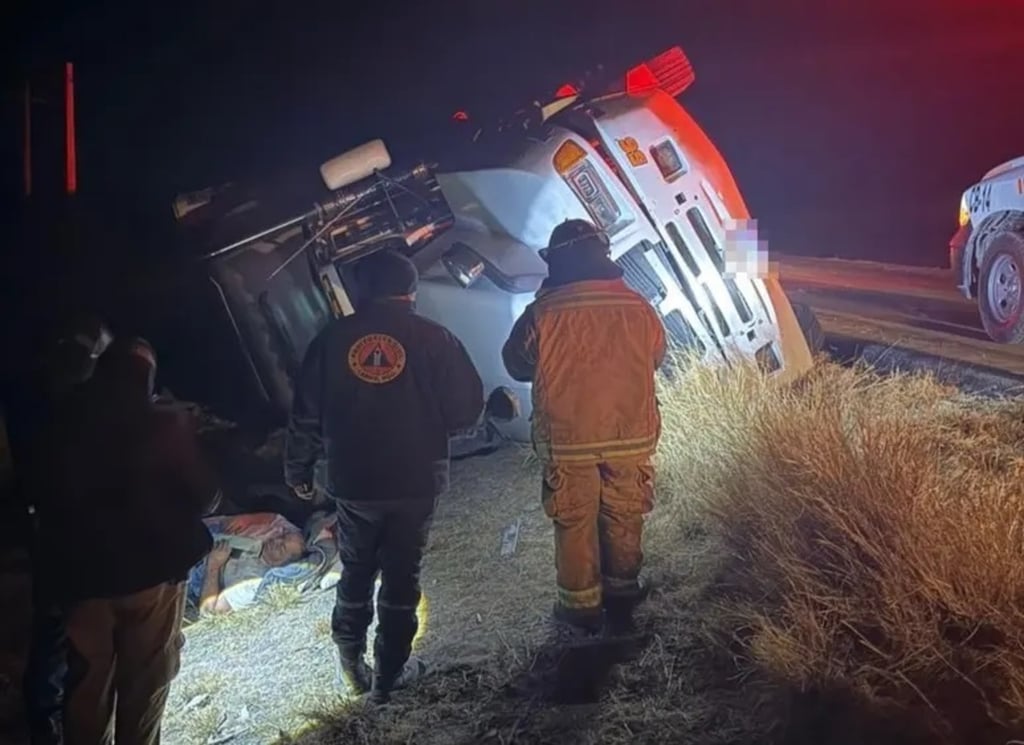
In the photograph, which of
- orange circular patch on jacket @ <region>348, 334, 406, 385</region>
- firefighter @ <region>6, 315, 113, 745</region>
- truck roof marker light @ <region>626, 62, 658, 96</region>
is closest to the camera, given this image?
firefighter @ <region>6, 315, 113, 745</region>

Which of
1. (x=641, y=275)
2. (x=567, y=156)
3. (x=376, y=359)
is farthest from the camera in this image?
(x=641, y=275)

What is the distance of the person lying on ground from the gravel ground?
12cm

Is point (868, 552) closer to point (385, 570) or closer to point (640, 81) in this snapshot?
point (385, 570)

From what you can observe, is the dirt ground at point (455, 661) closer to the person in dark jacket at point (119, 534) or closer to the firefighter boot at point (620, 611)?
the firefighter boot at point (620, 611)

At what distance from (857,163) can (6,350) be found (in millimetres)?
25821

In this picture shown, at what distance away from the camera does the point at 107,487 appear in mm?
A: 3270

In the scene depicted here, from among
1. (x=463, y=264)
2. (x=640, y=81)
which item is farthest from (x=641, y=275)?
(x=640, y=81)

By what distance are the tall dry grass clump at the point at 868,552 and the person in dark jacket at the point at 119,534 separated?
1.98 meters

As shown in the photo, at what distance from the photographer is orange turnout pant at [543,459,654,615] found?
4.14 metres

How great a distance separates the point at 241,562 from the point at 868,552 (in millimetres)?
3106

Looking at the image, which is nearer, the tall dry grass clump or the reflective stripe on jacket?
the tall dry grass clump

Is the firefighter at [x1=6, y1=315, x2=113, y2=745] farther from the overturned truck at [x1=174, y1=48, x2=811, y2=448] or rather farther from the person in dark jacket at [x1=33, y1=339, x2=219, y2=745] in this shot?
the overturned truck at [x1=174, y1=48, x2=811, y2=448]

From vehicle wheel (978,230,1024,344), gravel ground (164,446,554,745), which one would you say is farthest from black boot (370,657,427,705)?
vehicle wheel (978,230,1024,344)

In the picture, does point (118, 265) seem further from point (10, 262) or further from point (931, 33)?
point (931, 33)
